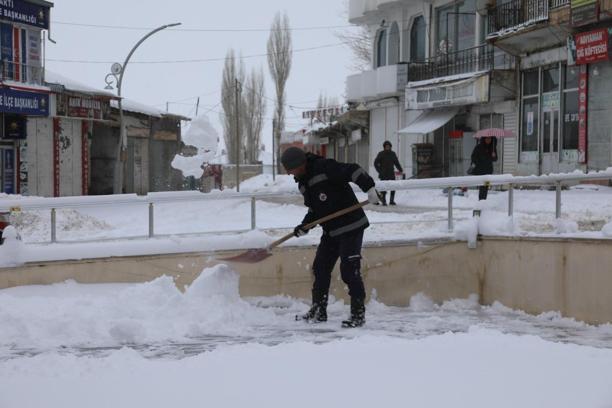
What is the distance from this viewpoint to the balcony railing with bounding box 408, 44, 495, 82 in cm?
2433

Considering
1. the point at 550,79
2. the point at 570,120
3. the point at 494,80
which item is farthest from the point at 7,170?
the point at 570,120

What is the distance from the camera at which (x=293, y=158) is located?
714 centimetres

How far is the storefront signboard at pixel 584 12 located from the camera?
727 inches

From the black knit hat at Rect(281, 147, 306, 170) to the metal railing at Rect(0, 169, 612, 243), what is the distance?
138 centimetres

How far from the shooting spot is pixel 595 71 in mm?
19375

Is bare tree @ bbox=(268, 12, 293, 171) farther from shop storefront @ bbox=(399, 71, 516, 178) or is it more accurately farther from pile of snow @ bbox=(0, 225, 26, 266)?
pile of snow @ bbox=(0, 225, 26, 266)

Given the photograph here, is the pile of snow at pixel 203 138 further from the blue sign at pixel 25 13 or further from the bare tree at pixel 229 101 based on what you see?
the bare tree at pixel 229 101

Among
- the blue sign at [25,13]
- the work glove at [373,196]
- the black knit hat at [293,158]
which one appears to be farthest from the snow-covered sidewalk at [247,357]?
the blue sign at [25,13]

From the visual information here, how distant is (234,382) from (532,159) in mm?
19145

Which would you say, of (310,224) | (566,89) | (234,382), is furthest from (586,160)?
(234,382)

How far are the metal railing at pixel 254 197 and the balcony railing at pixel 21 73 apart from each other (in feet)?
54.0

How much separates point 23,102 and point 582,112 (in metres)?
15.1

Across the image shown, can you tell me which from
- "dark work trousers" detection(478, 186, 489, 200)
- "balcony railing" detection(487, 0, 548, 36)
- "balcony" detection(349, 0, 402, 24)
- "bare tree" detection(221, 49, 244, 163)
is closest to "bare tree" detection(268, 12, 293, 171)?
"bare tree" detection(221, 49, 244, 163)

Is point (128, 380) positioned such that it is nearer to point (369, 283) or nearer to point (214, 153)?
point (369, 283)
